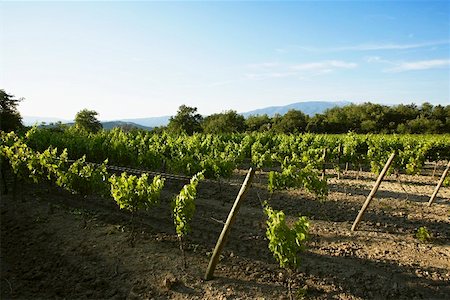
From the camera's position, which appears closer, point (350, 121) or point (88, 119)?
point (350, 121)

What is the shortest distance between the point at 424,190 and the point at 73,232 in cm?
1521

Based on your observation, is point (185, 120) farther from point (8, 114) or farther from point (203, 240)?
point (203, 240)

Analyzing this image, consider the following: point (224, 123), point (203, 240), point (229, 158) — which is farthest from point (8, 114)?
point (224, 123)

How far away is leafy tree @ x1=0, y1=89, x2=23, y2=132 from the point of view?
3065cm

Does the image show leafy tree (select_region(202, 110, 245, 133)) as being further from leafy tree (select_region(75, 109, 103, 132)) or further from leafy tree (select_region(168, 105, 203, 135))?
leafy tree (select_region(75, 109, 103, 132))

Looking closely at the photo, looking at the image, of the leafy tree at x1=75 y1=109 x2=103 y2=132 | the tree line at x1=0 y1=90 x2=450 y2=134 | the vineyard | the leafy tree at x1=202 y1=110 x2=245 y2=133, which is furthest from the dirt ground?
the leafy tree at x1=75 y1=109 x2=103 y2=132

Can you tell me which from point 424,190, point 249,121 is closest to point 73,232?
point 424,190

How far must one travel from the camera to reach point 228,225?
6844 mm

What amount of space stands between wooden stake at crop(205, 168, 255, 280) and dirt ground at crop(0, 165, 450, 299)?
10.6 inches

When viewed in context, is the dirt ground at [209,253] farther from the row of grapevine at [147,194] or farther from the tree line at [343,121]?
the tree line at [343,121]

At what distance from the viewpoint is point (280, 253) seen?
641 cm

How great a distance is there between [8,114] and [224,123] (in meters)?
36.6

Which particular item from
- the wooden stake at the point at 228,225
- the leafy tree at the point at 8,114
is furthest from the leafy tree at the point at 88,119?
the wooden stake at the point at 228,225

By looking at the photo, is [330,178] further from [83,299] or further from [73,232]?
[83,299]
